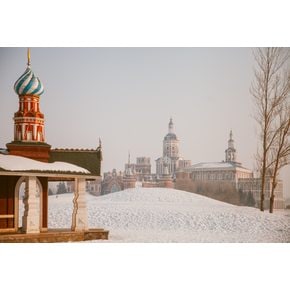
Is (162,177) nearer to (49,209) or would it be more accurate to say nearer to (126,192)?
(126,192)

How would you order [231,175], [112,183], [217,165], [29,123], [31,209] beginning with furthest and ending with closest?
[112,183] → [231,175] → [217,165] → [29,123] → [31,209]

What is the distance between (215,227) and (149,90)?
2.55 meters

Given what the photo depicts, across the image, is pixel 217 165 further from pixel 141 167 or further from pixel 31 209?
pixel 31 209

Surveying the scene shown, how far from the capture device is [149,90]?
31.1 feet

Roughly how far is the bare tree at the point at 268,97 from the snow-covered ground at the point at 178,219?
0.40 metres

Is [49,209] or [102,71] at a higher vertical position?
[102,71]

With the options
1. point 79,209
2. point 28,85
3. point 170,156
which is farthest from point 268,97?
point 28,85

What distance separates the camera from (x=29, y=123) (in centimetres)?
899

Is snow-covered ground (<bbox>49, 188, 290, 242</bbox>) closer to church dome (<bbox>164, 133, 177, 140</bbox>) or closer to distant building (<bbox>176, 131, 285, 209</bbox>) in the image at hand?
distant building (<bbox>176, 131, 285, 209</bbox>)

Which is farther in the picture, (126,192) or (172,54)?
(126,192)

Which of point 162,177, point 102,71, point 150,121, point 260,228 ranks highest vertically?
point 102,71

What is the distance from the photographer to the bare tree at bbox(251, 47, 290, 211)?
9.45 metres

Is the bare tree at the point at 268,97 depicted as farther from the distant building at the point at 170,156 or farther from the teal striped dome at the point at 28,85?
the teal striped dome at the point at 28,85
